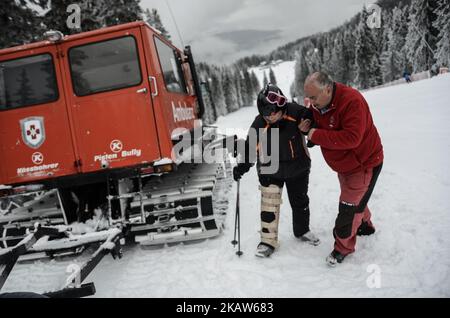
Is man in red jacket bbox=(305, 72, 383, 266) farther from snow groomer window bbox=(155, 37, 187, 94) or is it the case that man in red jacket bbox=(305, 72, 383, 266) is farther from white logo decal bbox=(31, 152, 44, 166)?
white logo decal bbox=(31, 152, 44, 166)

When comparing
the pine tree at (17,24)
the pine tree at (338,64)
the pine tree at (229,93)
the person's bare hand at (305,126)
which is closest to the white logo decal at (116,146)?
the person's bare hand at (305,126)

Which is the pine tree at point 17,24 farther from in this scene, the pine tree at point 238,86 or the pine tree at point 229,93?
the pine tree at point 238,86

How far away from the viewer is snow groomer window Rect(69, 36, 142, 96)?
15.6 feet

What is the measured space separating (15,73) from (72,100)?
927 millimetres

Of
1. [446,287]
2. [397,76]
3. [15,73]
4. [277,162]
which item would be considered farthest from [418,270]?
[397,76]

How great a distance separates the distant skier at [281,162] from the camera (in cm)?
404

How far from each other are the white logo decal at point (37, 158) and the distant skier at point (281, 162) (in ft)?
9.04

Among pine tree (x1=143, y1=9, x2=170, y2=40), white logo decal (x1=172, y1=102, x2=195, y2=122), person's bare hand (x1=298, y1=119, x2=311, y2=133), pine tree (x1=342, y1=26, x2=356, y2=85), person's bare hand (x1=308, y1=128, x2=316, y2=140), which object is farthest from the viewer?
pine tree (x1=342, y1=26, x2=356, y2=85)

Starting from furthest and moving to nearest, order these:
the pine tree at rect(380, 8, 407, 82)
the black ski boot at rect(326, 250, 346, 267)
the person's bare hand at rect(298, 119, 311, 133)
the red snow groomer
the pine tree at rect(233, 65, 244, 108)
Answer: the pine tree at rect(233, 65, 244, 108), the pine tree at rect(380, 8, 407, 82), the red snow groomer, the person's bare hand at rect(298, 119, 311, 133), the black ski boot at rect(326, 250, 346, 267)

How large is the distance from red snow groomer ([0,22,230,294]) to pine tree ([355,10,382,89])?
196ft

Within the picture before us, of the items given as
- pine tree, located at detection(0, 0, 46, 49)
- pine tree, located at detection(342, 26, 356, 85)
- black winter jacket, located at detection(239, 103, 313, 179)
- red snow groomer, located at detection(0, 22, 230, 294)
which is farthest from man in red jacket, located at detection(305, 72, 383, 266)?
pine tree, located at detection(342, 26, 356, 85)
